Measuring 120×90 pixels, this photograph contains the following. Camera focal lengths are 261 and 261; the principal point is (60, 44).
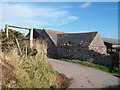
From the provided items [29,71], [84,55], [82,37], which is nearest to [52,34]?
[82,37]

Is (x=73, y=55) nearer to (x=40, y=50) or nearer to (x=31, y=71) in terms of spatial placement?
(x=40, y=50)

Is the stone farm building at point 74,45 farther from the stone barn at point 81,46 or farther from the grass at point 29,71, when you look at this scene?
the grass at point 29,71

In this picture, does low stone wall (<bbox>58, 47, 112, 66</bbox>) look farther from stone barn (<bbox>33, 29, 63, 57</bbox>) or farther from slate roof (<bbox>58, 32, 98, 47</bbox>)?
slate roof (<bbox>58, 32, 98, 47</bbox>)

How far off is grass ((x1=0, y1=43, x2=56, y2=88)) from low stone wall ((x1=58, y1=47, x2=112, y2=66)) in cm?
1542

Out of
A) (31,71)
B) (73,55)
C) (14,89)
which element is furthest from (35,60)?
(73,55)

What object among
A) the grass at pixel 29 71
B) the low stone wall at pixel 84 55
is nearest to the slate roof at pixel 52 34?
the low stone wall at pixel 84 55

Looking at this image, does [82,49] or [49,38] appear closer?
[82,49]

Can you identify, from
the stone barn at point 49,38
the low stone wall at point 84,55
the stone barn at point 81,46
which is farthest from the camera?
the stone barn at point 49,38

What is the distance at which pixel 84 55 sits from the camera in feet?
98.4

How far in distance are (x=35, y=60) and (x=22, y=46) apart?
171 centimetres

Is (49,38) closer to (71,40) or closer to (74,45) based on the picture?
(71,40)

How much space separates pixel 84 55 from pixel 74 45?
3.69m

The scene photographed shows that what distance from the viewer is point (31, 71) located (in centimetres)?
1148

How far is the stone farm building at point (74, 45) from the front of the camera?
30.1 meters
